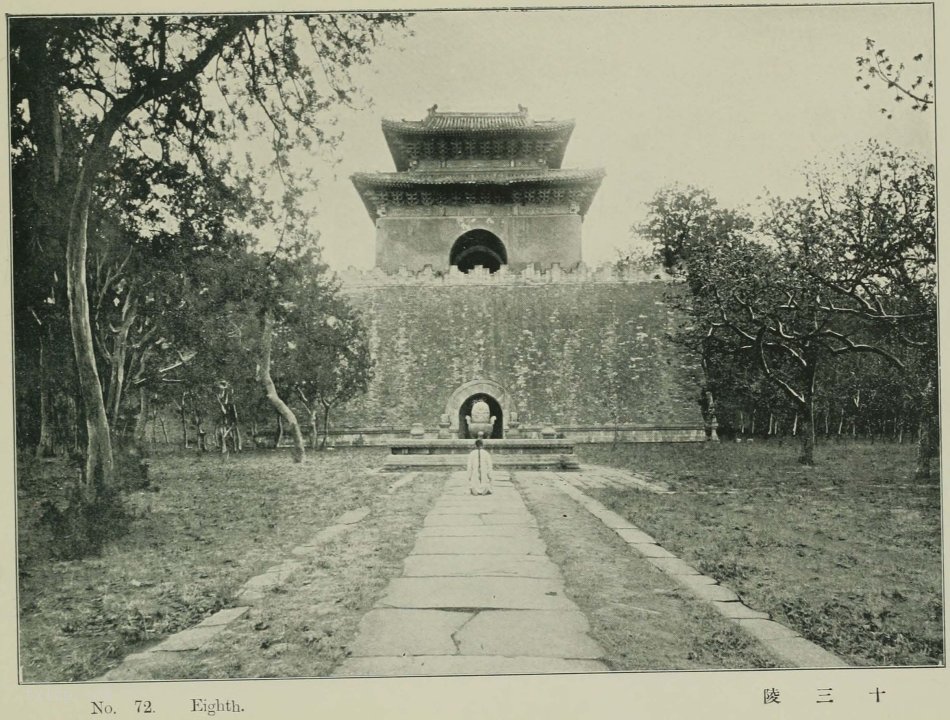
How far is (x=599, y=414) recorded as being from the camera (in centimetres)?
1656

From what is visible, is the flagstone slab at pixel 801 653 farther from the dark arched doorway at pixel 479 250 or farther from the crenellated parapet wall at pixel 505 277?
the dark arched doorway at pixel 479 250

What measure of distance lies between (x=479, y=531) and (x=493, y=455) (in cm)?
556

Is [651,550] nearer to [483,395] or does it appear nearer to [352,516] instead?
[352,516]

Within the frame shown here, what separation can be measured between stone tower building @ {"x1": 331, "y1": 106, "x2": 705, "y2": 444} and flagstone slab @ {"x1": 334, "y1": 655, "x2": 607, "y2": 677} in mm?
12654

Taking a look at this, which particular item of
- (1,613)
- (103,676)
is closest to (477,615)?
(103,676)

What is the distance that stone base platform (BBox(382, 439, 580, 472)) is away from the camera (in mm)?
10438

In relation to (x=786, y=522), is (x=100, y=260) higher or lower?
higher

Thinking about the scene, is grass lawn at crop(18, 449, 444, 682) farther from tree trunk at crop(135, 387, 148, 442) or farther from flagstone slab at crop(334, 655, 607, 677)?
tree trunk at crop(135, 387, 148, 442)

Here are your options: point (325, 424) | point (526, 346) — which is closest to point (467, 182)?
point (526, 346)

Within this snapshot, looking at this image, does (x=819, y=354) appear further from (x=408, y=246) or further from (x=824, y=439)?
(x=408, y=246)

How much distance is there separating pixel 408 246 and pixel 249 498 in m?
11.6

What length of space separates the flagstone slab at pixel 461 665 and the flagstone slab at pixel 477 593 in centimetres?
→ 31

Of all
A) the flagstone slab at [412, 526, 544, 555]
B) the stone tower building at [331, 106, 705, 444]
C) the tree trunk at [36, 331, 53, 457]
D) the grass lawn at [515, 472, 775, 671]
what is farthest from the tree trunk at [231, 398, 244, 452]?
the stone tower building at [331, 106, 705, 444]

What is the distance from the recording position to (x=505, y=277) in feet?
56.0
